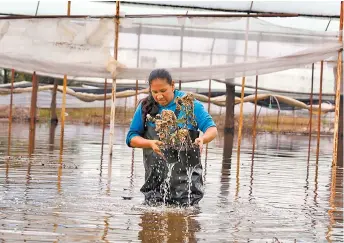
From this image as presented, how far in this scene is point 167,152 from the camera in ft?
22.2

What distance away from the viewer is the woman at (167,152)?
6703mm

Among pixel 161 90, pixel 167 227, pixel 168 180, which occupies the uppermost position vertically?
pixel 161 90

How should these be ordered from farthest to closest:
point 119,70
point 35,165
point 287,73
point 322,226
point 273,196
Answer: point 287,73 < point 119,70 < point 35,165 < point 273,196 < point 322,226

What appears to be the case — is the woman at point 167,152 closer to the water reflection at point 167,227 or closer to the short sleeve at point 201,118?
the short sleeve at point 201,118

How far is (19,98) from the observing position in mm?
27672

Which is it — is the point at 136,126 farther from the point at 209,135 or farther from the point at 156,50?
the point at 156,50

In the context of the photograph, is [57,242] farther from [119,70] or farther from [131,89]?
[131,89]

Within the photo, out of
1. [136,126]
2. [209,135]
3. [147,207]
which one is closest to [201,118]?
[209,135]

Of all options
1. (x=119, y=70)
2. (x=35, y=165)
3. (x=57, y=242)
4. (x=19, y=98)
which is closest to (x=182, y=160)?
(x=57, y=242)

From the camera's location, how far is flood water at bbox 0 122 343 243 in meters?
5.77

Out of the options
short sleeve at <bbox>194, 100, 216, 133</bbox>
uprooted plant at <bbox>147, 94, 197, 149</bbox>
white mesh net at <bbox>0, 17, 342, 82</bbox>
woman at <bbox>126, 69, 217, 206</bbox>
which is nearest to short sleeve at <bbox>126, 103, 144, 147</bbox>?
woman at <bbox>126, 69, 217, 206</bbox>

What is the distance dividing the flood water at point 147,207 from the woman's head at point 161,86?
2.94 ft

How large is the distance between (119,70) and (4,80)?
629 inches

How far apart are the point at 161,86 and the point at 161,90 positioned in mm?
41
